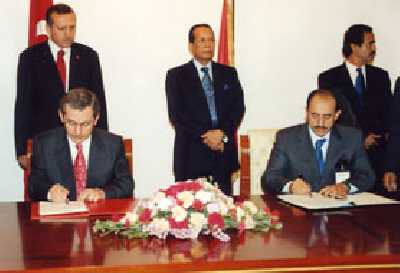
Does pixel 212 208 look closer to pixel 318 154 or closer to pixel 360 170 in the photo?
pixel 318 154

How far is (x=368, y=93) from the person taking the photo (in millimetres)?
5812

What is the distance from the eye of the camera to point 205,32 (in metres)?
5.42

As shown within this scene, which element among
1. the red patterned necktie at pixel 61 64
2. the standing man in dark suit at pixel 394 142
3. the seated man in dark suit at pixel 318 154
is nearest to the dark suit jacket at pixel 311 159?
the seated man in dark suit at pixel 318 154

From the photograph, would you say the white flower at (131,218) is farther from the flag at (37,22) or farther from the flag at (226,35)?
the flag at (226,35)

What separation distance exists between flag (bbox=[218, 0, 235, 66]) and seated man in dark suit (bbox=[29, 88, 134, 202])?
2.54 metres

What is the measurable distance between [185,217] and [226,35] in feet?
12.7

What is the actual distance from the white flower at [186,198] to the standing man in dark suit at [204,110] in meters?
2.50

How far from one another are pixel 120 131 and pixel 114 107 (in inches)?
9.3

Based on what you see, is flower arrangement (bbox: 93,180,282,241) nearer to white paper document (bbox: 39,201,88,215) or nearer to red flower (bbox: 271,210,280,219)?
red flower (bbox: 271,210,280,219)

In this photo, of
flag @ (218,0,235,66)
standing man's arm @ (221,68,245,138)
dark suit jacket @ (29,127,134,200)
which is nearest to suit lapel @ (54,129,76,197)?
dark suit jacket @ (29,127,134,200)

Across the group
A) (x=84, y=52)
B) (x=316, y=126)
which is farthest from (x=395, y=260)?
(x=84, y=52)

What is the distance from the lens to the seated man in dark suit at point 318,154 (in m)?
4.07

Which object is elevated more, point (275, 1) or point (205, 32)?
point (275, 1)

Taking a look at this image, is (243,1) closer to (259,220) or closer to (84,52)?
(84,52)
